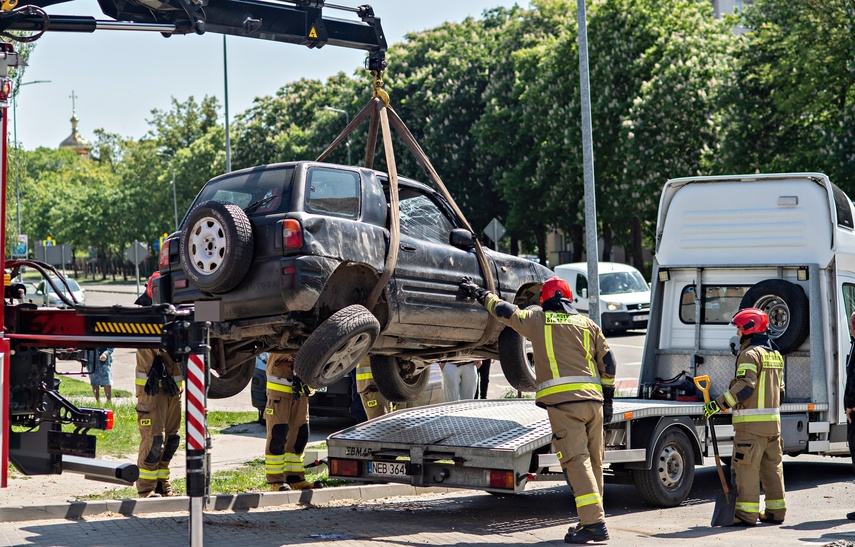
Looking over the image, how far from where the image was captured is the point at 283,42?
31.9 feet

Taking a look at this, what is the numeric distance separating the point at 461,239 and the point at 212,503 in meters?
3.09

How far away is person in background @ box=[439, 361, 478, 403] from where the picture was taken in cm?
1512

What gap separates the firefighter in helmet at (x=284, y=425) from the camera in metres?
9.95

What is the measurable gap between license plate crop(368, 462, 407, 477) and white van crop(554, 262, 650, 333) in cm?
1902

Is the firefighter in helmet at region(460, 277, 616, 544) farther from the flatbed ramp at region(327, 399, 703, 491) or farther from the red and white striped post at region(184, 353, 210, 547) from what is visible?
the red and white striped post at region(184, 353, 210, 547)

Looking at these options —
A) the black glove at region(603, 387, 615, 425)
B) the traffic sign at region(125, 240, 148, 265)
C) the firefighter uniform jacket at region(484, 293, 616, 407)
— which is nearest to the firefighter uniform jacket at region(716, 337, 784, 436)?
the black glove at region(603, 387, 615, 425)

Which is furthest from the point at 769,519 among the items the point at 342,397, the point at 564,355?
the point at 342,397

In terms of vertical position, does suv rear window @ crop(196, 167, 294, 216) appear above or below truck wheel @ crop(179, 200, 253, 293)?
above

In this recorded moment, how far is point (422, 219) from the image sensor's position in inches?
364

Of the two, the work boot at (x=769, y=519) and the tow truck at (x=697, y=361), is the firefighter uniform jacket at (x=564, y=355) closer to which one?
the tow truck at (x=697, y=361)

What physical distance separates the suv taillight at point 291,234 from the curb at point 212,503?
191 cm

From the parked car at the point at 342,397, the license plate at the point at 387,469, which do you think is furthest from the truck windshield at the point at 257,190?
the parked car at the point at 342,397

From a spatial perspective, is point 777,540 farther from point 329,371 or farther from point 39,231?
point 39,231

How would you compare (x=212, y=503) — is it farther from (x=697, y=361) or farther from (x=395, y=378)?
(x=697, y=361)
